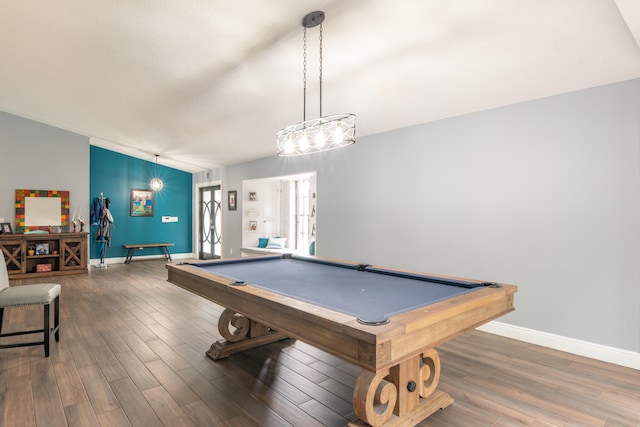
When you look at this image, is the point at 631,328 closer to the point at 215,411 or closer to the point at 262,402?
the point at 262,402

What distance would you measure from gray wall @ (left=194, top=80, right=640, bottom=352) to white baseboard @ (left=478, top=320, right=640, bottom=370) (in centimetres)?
5

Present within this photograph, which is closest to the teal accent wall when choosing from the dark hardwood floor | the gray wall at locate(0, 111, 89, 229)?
the gray wall at locate(0, 111, 89, 229)

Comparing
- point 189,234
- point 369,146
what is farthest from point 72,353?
point 189,234

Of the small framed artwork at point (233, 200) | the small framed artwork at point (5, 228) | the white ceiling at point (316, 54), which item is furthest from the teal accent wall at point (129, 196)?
the white ceiling at point (316, 54)

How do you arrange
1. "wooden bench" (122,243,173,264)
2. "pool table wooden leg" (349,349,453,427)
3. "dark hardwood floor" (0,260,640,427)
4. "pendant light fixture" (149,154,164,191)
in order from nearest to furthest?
"pool table wooden leg" (349,349,453,427), "dark hardwood floor" (0,260,640,427), "wooden bench" (122,243,173,264), "pendant light fixture" (149,154,164,191)

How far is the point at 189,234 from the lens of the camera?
912cm

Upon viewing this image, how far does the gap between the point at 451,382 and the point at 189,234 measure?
8059mm

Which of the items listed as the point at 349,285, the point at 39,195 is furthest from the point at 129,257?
the point at 349,285

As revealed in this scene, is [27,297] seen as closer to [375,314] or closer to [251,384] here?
[251,384]

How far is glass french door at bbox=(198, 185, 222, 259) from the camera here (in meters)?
8.34

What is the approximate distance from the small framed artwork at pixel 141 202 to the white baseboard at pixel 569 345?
307 inches

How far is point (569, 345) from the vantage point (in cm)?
293

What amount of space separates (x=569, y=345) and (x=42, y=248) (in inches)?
318

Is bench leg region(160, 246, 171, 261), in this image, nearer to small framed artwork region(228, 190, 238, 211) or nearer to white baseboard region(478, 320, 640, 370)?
small framed artwork region(228, 190, 238, 211)
